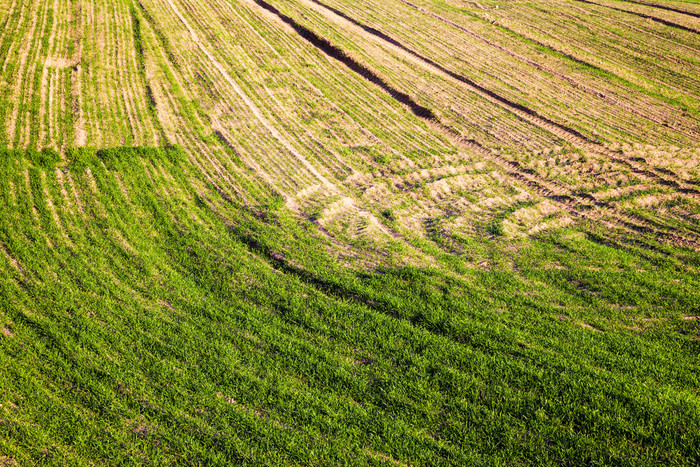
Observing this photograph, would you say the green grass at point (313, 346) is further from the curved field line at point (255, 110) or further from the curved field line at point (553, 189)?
the curved field line at point (255, 110)

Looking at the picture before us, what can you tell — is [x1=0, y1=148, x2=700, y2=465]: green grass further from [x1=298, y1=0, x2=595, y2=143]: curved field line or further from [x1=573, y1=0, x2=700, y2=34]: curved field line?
[x1=573, y1=0, x2=700, y2=34]: curved field line

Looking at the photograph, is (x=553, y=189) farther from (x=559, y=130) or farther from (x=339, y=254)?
(x=339, y=254)

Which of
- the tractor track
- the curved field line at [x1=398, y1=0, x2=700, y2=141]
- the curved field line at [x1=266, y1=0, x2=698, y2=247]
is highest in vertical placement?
the curved field line at [x1=398, y1=0, x2=700, y2=141]

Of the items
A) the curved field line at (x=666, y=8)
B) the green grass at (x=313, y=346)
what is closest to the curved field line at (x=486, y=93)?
the green grass at (x=313, y=346)

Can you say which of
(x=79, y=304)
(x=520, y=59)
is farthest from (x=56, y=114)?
(x=520, y=59)

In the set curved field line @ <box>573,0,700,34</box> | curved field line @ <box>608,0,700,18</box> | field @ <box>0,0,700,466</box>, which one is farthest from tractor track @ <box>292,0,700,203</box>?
curved field line @ <box>608,0,700,18</box>

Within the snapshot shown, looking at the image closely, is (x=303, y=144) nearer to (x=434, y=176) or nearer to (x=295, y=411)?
(x=434, y=176)
